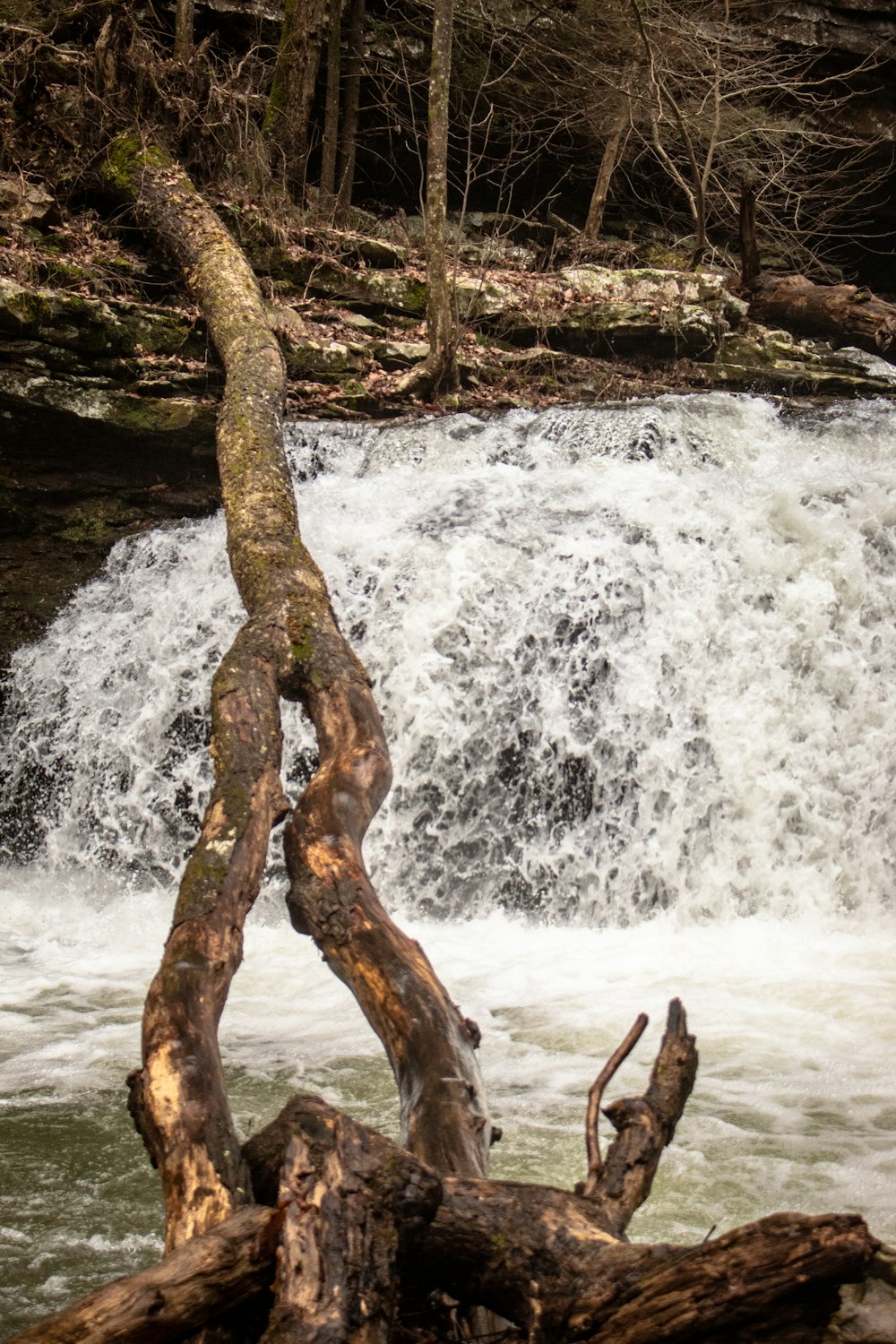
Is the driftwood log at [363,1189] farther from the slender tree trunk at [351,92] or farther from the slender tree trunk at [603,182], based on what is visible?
the slender tree trunk at [603,182]

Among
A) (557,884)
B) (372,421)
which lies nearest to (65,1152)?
(557,884)

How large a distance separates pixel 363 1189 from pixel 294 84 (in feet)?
42.3

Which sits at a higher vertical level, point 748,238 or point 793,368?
point 748,238

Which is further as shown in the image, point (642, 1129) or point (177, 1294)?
point (642, 1129)

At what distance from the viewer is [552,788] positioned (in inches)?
271

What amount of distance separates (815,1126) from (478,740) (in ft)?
11.7

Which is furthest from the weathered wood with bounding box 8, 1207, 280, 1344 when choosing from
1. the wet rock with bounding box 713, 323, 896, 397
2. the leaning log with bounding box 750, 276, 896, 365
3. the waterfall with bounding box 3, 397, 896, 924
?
the leaning log with bounding box 750, 276, 896, 365

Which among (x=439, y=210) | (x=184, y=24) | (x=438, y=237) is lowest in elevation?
(x=438, y=237)

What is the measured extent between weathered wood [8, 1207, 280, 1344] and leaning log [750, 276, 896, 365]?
11.2 m

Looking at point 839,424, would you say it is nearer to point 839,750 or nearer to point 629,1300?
point 839,750

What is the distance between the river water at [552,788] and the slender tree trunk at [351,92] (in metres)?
5.15

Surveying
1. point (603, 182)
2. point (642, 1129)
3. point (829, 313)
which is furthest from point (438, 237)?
point (642, 1129)

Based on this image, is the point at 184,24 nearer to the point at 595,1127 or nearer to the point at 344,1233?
the point at 595,1127

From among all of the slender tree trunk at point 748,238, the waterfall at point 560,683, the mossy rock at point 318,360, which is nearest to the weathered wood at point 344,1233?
the waterfall at point 560,683
